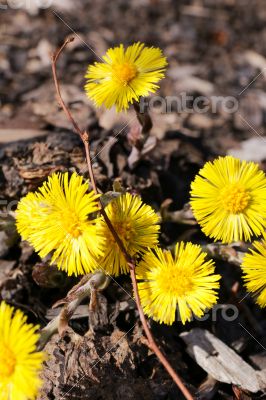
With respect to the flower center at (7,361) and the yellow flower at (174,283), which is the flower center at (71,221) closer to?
the yellow flower at (174,283)

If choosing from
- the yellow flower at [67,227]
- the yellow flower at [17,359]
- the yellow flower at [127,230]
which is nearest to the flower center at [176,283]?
the yellow flower at [127,230]

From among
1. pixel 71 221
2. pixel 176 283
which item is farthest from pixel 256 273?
pixel 71 221

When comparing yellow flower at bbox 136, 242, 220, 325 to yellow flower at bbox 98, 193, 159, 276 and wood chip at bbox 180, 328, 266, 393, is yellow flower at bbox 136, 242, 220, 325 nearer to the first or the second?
yellow flower at bbox 98, 193, 159, 276

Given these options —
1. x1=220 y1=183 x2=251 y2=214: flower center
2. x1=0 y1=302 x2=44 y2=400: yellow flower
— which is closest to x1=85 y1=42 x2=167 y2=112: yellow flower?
x1=220 y1=183 x2=251 y2=214: flower center

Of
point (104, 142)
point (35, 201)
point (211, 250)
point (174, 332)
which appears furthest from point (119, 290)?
point (104, 142)

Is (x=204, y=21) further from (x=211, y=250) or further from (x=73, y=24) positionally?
(x=211, y=250)

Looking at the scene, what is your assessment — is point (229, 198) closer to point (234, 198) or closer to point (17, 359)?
point (234, 198)
